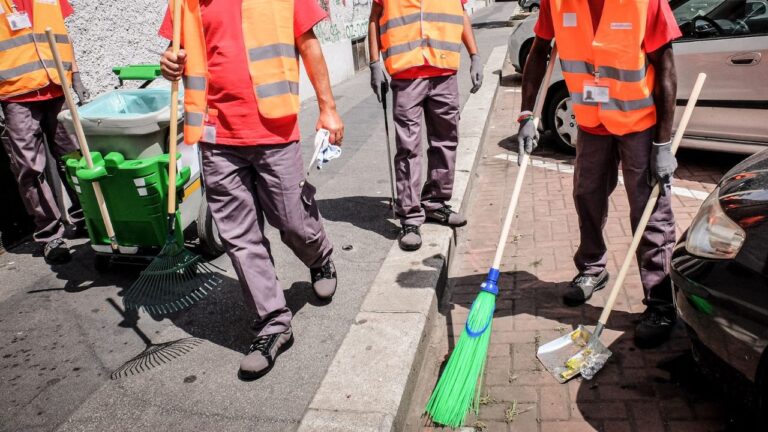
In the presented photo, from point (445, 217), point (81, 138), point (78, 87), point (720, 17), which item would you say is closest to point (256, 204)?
point (81, 138)

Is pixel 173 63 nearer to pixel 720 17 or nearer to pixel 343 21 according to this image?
pixel 720 17

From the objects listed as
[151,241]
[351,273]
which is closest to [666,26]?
[351,273]

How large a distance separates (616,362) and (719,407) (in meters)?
0.48

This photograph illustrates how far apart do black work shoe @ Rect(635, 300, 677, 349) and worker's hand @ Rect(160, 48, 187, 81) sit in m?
2.54

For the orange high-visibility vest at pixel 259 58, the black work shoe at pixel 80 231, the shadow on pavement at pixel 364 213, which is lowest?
the shadow on pavement at pixel 364 213

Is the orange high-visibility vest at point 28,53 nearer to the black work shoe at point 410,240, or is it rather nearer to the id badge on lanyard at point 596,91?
the black work shoe at point 410,240

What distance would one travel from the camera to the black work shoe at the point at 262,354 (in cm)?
292

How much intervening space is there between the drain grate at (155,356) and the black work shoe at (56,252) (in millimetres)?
1554

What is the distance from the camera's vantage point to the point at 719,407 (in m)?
2.64

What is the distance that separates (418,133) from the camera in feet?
13.6

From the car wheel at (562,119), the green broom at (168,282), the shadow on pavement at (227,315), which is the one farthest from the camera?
the car wheel at (562,119)

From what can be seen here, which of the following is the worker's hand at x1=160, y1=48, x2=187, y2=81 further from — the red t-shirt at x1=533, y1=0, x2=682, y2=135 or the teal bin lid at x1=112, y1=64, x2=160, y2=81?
the red t-shirt at x1=533, y1=0, x2=682, y2=135

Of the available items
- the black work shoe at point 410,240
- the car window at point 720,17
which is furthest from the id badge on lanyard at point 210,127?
the car window at point 720,17

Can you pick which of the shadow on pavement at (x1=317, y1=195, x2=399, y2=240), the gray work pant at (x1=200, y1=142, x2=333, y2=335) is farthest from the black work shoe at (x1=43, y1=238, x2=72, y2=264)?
the gray work pant at (x1=200, y1=142, x2=333, y2=335)
